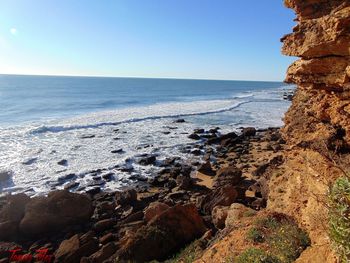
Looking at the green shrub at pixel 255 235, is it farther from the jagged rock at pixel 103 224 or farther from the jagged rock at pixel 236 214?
the jagged rock at pixel 103 224

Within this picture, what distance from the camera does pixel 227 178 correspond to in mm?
18438

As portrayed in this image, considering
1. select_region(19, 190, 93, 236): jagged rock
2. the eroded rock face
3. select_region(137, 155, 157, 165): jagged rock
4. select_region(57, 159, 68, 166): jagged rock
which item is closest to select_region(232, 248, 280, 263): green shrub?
the eroded rock face

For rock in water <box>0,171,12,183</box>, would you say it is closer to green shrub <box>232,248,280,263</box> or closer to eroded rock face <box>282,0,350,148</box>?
green shrub <box>232,248,280,263</box>

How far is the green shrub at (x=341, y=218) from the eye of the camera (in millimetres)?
4703

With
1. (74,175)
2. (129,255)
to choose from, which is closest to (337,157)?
(129,255)

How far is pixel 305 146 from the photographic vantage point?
8156 mm

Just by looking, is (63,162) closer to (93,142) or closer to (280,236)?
(93,142)

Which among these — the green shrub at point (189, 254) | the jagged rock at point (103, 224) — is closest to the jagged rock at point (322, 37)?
the green shrub at point (189, 254)

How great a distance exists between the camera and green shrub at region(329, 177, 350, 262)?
4.70 m

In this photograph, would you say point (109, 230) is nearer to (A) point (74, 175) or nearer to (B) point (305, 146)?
(A) point (74, 175)

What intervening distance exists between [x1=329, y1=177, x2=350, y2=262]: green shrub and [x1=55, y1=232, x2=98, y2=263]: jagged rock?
929 centimetres

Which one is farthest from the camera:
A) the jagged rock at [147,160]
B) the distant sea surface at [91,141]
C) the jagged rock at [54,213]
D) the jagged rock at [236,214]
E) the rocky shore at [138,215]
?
the jagged rock at [147,160]

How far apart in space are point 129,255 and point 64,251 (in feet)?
10.4

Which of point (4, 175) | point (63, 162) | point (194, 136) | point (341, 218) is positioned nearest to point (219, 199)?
point (341, 218)
